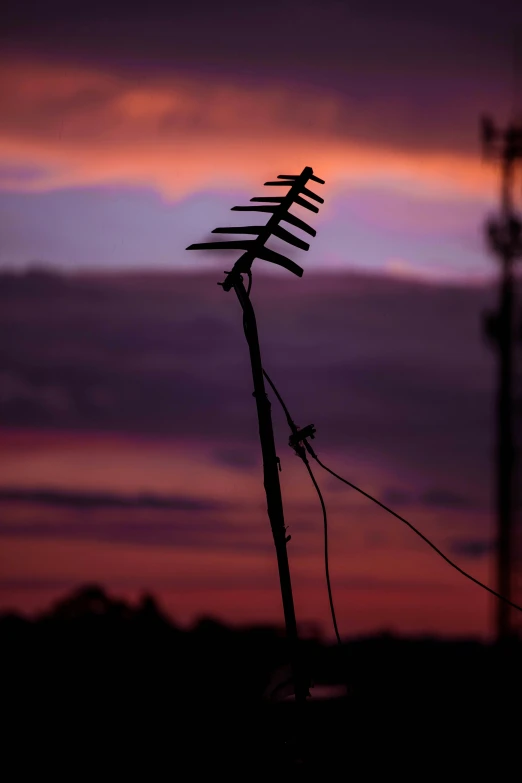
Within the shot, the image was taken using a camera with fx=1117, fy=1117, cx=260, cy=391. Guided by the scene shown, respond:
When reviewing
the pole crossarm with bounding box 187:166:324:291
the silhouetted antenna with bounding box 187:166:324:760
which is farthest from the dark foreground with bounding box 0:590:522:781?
the pole crossarm with bounding box 187:166:324:291

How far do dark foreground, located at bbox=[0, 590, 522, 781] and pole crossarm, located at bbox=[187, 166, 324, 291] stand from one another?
11.0ft

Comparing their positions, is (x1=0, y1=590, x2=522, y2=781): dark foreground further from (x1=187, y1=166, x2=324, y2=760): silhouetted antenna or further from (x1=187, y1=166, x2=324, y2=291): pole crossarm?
(x1=187, y1=166, x2=324, y2=291): pole crossarm

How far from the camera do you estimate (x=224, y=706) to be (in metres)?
18.1

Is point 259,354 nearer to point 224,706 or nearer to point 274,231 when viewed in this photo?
point 274,231

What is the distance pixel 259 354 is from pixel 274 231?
3.94ft

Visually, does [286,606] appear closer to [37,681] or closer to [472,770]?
[472,770]

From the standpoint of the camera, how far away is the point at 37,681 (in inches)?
762

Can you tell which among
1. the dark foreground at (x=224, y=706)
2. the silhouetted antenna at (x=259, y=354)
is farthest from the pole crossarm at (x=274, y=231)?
the dark foreground at (x=224, y=706)

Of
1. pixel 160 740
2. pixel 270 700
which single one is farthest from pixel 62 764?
pixel 270 700

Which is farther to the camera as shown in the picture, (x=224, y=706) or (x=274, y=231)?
(x=224, y=706)

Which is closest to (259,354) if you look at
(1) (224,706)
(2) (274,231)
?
(2) (274,231)

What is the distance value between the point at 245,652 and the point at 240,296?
49.1 feet

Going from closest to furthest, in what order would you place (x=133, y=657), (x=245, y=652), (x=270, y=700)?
1. (x=270, y=700)
2. (x=133, y=657)
3. (x=245, y=652)

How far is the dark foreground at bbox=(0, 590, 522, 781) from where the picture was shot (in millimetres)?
10469
